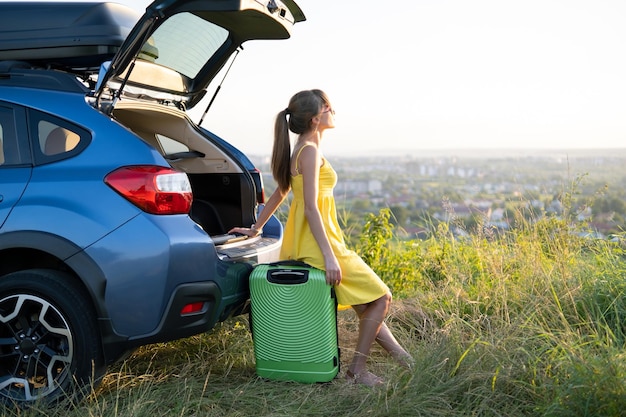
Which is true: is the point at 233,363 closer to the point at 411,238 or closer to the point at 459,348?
the point at 459,348

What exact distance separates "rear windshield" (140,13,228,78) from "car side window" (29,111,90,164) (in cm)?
64

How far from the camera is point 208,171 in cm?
482

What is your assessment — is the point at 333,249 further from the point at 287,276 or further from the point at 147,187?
the point at 147,187

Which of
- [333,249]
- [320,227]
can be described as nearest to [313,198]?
[320,227]

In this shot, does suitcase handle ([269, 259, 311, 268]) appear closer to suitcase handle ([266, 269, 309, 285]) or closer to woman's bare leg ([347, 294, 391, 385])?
suitcase handle ([266, 269, 309, 285])

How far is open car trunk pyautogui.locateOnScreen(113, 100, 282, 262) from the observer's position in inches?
187

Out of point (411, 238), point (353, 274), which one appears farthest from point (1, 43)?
point (411, 238)

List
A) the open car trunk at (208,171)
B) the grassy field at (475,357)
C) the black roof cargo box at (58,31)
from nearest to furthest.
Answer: the grassy field at (475,357) < the black roof cargo box at (58,31) < the open car trunk at (208,171)

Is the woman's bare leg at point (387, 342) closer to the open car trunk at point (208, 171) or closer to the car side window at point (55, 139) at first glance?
the open car trunk at point (208, 171)

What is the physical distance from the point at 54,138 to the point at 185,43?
108cm

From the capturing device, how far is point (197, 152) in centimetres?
481

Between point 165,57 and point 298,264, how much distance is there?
1.41 meters

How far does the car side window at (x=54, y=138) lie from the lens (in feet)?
12.1

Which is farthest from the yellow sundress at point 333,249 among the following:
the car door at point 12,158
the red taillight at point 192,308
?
the car door at point 12,158
